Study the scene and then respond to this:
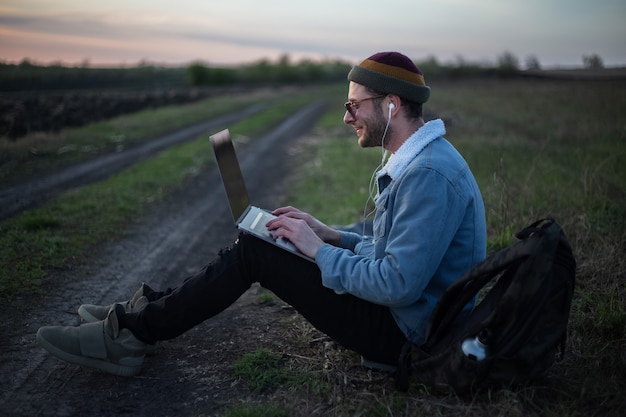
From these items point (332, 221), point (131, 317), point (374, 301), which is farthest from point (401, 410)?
point (332, 221)

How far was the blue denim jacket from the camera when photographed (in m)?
2.26

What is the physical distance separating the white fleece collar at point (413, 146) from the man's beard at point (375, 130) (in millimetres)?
141

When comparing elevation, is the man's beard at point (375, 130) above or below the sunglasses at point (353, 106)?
below

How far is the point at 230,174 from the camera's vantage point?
3.00 m

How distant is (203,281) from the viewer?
2.73 metres

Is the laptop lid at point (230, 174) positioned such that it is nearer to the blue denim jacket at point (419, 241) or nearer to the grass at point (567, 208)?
the blue denim jacket at point (419, 241)

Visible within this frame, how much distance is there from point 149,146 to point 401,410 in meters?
11.2

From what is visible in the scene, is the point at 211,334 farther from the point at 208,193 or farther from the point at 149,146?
the point at 149,146

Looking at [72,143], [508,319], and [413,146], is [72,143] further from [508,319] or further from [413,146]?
[508,319]

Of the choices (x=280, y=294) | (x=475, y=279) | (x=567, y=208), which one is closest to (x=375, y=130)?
(x=475, y=279)

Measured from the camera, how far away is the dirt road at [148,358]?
2.66 meters

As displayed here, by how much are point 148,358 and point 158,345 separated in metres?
0.18

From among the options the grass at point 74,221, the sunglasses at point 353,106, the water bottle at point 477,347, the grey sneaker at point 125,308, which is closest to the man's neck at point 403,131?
the sunglasses at point 353,106

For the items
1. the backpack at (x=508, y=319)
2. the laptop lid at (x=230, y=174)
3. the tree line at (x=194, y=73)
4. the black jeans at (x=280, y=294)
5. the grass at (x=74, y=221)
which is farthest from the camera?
the tree line at (x=194, y=73)
